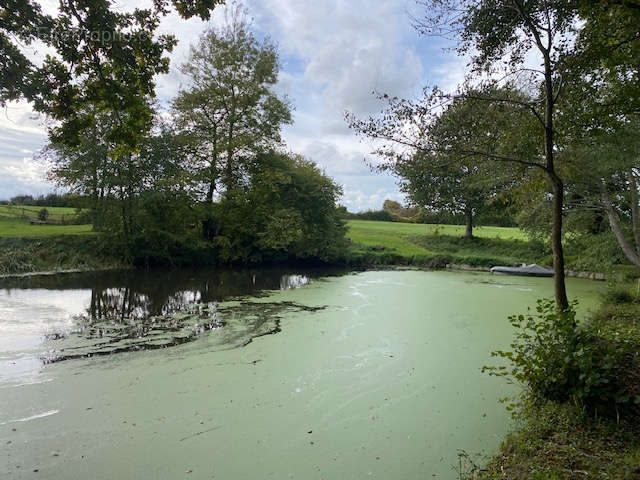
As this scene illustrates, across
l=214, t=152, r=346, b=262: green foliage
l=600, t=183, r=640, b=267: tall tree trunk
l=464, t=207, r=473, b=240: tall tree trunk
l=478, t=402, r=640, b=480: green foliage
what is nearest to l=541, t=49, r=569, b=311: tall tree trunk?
l=478, t=402, r=640, b=480: green foliage

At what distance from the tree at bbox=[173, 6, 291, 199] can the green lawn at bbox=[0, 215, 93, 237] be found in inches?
204

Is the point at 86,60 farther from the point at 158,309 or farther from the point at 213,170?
the point at 213,170

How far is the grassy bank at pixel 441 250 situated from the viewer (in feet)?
→ 58.4

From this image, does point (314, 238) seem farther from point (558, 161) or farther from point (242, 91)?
point (558, 161)

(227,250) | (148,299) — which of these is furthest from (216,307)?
(227,250)

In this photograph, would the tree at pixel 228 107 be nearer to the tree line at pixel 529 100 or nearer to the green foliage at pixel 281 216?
the green foliage at pixel 281 216

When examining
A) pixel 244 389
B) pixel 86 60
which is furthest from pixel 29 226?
pixel 244 389

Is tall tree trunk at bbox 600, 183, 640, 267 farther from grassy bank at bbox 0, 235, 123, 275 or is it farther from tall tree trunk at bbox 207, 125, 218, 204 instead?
grassy bank at bbox 0, 235, 123, 275

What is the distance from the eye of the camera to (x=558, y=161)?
18.5 feet

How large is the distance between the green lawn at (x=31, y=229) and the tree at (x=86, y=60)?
1174 cm

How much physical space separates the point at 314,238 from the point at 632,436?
15.3 meters

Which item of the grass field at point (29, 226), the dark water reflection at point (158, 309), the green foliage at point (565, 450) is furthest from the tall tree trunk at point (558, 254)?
the grass field at point (29, 226)

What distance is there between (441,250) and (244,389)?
60.7 ft

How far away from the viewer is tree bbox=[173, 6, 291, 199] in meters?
16.5
